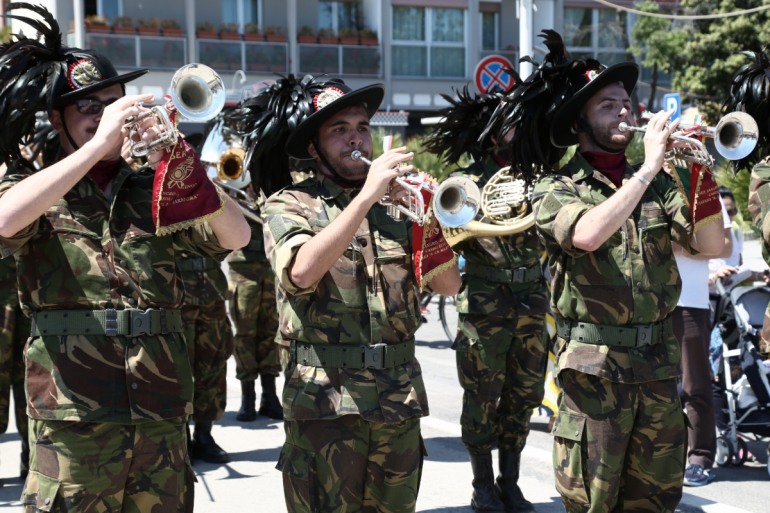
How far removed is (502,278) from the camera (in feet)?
21.0

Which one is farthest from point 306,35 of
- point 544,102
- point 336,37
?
point 544,102

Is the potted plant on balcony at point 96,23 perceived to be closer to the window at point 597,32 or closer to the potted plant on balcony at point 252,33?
the potted plant on balcony at point 252,33

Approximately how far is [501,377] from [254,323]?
9.17 ft

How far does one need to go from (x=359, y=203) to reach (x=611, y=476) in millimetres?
1608

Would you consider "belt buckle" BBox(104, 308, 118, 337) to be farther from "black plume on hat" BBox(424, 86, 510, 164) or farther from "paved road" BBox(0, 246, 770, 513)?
"black plume on hat" BBox(424, 86, 510, 164)

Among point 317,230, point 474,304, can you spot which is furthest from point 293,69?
point 317,230

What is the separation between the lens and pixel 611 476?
4.43m

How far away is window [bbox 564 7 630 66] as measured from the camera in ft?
108

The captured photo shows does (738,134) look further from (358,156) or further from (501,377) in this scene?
(501,377)

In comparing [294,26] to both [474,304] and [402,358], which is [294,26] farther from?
[402,358]

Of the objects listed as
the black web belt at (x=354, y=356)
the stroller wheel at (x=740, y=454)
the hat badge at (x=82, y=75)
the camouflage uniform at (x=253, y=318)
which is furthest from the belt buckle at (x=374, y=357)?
the camouflage uniform at (x=253, y=318)

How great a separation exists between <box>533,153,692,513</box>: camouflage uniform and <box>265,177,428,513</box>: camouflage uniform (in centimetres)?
74

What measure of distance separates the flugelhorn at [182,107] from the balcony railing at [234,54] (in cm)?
2700

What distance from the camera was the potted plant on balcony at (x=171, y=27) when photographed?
3100cm
